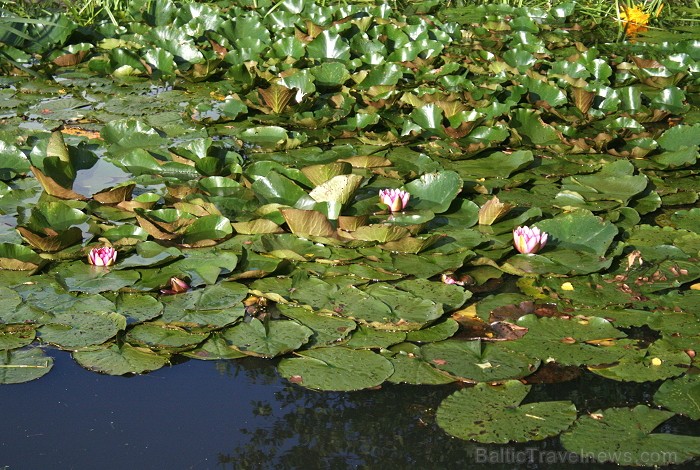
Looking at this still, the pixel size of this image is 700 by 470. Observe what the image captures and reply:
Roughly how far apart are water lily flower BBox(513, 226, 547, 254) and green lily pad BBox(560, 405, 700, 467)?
0.85m

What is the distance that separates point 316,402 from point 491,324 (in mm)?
695

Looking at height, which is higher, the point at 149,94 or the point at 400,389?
the point at 400,389

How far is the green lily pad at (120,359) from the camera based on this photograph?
251 centimetres

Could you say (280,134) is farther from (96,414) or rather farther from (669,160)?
(96,414)

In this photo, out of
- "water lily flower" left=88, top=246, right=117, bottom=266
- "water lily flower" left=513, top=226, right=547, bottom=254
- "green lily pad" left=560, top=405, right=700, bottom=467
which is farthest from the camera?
"water lily flower" left=513, top=226, right=547, bottom=254

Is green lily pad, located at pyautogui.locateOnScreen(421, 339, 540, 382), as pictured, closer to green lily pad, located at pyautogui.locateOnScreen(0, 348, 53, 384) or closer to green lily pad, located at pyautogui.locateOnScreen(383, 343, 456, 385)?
green lily pad, located at pyautogui.locateOnScreen(383, 343, 456, 385)

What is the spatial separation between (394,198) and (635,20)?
4450mm

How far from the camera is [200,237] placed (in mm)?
3172

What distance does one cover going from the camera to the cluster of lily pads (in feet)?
8.52

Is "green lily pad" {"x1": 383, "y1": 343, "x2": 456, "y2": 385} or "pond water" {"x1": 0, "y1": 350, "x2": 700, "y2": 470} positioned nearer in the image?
"pond water" {"x1": 0, "y1": 350, "x2": 700, "y2": 470}

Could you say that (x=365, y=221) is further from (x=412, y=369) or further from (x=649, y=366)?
(x=649, y=366)

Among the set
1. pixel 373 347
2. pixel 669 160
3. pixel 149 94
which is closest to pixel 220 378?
pixel 373 347

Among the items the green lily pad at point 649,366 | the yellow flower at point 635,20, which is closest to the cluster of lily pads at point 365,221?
the green lily pad at point 649,366

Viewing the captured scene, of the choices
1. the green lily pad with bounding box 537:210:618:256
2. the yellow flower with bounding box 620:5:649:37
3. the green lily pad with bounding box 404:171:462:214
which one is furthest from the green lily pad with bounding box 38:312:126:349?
the yellow flower with bounding box 620:5:649:37
